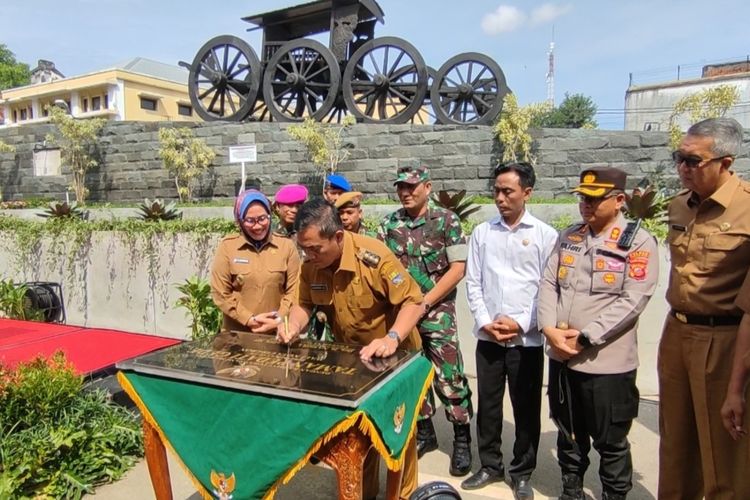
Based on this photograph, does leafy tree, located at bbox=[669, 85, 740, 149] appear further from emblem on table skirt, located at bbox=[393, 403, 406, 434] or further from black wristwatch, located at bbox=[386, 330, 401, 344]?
emblem on table skirt, located at bbox=[393, 403, 406, 434]

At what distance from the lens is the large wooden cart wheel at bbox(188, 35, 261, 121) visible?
1052cm

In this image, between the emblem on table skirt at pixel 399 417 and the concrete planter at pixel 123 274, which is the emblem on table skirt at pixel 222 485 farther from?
the concrete planter at pixel 123 274

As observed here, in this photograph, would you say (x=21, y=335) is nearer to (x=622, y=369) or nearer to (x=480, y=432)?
(x=480, y=432)

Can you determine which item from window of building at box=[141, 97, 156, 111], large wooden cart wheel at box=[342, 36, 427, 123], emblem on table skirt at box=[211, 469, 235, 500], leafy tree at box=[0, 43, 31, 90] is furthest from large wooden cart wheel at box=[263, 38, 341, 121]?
leafy tree at box=[0, 43, 31, 90]

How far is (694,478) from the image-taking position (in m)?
1.96

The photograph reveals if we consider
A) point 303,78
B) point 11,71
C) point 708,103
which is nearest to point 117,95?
point 11,71

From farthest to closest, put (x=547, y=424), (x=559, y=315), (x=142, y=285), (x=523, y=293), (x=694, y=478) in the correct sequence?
(x=142, y=285)
(x=547, y=424)
(x=523, y=293)
(x=559, y=315)
(x=694, y=478)

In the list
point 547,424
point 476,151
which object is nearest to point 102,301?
point 547,424

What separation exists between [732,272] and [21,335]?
441cm

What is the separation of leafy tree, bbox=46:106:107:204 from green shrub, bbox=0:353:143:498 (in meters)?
9.78

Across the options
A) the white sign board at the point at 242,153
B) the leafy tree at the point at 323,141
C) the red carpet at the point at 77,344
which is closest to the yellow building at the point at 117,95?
the leafy tree at the point at 323,141

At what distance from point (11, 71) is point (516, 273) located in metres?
43.9

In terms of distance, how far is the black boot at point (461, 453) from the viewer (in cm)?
252

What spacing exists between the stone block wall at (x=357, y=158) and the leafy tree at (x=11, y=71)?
29406mm
